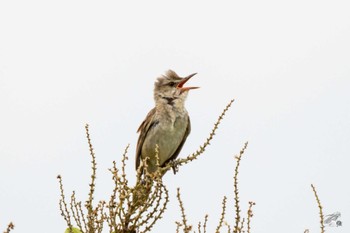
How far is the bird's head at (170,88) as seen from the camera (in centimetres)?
788

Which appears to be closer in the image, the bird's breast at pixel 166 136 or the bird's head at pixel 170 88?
the bird's breast at pixel 166 136

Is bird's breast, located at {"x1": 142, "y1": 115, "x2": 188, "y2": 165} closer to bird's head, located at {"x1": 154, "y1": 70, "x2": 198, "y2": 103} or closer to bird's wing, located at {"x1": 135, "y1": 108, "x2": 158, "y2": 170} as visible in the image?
bird's wing, located at {"x1": 135, "y1": 108, "x2": 158, "y2": 170}

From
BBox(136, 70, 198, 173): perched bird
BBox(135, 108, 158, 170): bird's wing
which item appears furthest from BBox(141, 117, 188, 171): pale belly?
BBox(135, 108, 158, 170): bird's wing

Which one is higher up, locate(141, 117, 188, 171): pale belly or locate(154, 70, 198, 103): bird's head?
locate(154, 70, 198, 103): bird's head

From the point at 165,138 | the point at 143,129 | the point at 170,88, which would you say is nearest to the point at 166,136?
the point at 165,138

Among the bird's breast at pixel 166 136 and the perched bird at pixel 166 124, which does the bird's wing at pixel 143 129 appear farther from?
the bird's breast at pixel 166 136

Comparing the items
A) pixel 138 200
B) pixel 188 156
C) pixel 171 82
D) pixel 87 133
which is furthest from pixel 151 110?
pixel 138 200

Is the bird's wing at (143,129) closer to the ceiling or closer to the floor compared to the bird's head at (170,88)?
closer to the floor

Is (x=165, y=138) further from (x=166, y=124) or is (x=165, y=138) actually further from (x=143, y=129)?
(x=143, y=129)

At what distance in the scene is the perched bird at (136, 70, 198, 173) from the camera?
769 cm

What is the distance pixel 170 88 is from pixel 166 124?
0.64 meters

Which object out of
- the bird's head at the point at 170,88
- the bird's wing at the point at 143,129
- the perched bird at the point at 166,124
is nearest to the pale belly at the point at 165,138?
the perched bird at the point at 166,124

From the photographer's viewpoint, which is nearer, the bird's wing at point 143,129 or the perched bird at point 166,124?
the perched bird at point 166,124

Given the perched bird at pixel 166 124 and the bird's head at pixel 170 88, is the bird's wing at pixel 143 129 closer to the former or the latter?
the perched bird at pixel 166 124
